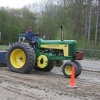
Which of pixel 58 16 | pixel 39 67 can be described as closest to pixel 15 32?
pixel 58 16

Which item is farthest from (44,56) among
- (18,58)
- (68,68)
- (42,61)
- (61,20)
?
(61,20)

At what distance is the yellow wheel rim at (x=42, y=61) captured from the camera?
1167cm

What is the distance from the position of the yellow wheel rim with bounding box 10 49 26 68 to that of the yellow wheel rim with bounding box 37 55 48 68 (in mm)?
727

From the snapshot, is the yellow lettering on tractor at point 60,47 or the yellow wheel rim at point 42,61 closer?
the yellow lettering on tractor at point 60,47

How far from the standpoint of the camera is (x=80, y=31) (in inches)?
1617

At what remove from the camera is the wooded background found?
118 ft

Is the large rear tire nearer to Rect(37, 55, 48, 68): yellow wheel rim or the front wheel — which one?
Rect(37, 55, 48, 68): yellow wheel rim

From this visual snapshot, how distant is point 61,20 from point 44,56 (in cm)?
3266

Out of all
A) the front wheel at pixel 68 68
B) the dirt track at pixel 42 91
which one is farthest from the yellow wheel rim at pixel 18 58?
the dirt track at pixel 42 91

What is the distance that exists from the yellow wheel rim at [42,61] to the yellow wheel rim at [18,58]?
0.73 metres

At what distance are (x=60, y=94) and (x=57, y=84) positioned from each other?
1.67 meters

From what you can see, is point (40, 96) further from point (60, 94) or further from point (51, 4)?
point (51, 4)

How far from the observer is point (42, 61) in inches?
465

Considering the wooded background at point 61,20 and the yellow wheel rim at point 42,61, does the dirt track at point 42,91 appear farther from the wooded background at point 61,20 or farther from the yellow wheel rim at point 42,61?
the wooded background at point 61,20
